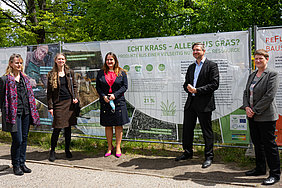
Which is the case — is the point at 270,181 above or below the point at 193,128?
below

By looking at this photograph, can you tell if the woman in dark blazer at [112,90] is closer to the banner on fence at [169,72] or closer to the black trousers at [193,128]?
the banner on fence at [169,72]

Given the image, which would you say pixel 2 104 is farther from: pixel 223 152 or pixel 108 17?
pixel 108 17

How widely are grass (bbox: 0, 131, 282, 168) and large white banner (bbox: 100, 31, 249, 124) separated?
2.47ft

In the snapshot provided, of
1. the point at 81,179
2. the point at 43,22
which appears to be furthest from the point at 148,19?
the point at 81,179

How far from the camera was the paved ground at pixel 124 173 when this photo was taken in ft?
13.7

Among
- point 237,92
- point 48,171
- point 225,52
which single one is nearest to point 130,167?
point 48,171

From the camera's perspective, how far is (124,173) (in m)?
4.64

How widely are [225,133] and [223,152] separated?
0.50 meters

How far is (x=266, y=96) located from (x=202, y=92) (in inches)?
40.2

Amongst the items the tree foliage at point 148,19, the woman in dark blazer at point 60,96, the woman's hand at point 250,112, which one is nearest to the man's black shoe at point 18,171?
the woman in dark blazer at point 60,96

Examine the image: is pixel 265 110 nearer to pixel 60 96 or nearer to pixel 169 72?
pixel 169 72

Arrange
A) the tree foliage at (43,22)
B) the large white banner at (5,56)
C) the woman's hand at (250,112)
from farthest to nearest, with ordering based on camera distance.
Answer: the tree foliage at (43,22) → the large white banner at (5,56) → the woman's hand at (250,112)

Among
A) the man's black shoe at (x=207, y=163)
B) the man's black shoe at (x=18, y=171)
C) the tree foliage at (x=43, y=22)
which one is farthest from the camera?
the tree foliage at (x=43, y=22)

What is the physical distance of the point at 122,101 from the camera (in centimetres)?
556
